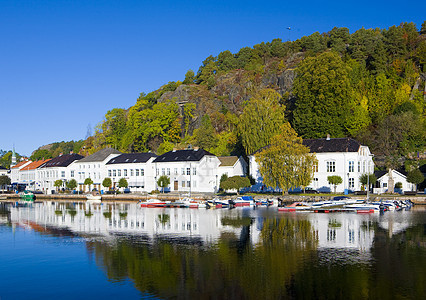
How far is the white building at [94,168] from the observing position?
3912 inches

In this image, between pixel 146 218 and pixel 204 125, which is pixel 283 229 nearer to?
pixel 146 218

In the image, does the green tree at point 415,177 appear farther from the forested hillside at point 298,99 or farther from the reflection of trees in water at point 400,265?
the reflection of trees in water at point 400,265

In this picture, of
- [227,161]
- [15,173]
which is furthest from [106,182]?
[15,173]

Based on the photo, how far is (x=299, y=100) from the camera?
87375 mm

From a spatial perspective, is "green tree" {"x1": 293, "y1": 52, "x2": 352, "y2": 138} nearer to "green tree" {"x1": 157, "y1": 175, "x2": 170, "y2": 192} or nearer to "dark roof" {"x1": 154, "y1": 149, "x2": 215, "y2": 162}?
"dark roof" {"x1": 154, "y1": 149, "x2": 215, "y2": 162}

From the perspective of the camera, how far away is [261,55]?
466 ft

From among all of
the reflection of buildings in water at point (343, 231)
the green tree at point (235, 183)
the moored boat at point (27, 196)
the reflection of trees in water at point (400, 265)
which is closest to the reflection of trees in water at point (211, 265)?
the reflection of buildings in water at point (343, 231)

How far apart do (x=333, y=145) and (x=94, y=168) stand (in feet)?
178

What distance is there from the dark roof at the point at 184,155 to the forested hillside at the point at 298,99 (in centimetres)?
828

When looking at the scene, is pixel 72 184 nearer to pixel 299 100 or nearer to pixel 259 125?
pixel 259 125

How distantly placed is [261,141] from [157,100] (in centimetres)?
6360

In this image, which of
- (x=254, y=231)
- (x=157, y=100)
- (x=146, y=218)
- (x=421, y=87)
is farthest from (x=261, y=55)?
(x=254, y=231)

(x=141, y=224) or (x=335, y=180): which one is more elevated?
(x=335, y=180)

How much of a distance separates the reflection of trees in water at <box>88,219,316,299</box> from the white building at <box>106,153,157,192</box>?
56.4m
